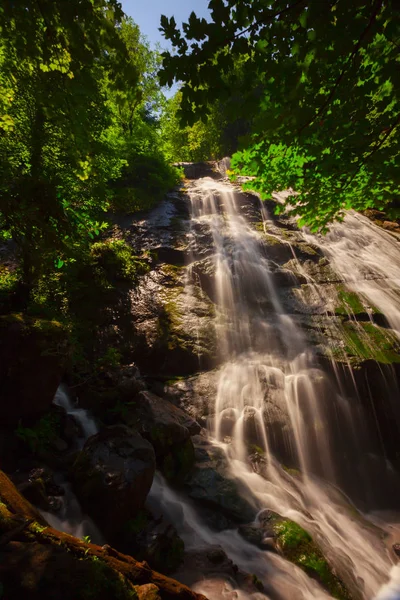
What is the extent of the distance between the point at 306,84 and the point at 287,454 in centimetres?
797

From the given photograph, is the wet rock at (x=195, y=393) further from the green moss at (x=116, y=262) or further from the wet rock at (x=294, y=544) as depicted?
the green moss at (x=116, y=262)

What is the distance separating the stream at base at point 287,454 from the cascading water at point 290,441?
0.09 ft

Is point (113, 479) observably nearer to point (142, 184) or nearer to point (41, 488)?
point (41, 488)

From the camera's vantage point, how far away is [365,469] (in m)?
8.12

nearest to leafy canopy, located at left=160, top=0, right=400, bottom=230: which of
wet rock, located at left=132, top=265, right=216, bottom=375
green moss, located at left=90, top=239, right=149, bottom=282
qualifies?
wet rock, located at left=132, top=265, right=216, bottom=375

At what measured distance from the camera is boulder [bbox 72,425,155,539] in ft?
14.9

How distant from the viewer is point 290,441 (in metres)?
8.05

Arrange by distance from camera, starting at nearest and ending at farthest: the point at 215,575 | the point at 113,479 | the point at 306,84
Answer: the point at 306,84 < the point at 215,575 < the point at 113,479

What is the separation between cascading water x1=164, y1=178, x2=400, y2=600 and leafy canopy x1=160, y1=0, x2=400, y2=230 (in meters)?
5.41

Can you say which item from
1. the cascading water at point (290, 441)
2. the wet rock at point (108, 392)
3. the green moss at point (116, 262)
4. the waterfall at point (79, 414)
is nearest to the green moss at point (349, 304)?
the cascading water at point (290, 441)

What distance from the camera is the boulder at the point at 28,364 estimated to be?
5418mm

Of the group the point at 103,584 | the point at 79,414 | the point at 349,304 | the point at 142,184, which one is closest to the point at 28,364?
the point at 79,414

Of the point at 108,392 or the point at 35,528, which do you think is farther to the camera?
the point at 108,392

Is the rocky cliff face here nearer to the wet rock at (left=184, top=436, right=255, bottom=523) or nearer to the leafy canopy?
the wet rock at (left=184, top=436, right=255, bottom=523)
